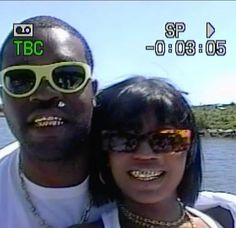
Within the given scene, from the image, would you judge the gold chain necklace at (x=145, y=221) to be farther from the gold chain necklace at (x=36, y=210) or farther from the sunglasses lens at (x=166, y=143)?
the sunglasses lens at (x=166, y=143)

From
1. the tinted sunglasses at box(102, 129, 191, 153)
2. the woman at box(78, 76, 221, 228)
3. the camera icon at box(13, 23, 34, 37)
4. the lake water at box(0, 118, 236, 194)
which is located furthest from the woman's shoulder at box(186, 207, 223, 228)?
the lake water at box(0, 118, 236, 194)

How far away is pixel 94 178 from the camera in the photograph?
1552 millimetres

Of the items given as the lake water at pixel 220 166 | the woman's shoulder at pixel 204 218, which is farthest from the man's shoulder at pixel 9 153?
the lake water at pixel 220 166

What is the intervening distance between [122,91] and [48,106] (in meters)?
0.19

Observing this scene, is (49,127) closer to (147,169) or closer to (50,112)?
(50,112)

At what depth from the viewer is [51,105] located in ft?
4.65

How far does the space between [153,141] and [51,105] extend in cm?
24

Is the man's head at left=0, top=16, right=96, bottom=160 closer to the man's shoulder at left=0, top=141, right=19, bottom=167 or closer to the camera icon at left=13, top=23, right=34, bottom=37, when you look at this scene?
the camera icon at left=13, top=23, right=34, bottom=37

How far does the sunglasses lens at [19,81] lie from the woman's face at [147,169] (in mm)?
245

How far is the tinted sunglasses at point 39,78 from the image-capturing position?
1433 mm

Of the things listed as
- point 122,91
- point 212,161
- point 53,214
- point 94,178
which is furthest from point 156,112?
point 212,161

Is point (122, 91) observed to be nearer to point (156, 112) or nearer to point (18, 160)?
point (156, 112)

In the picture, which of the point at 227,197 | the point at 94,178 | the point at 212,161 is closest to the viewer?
the point at 94,178

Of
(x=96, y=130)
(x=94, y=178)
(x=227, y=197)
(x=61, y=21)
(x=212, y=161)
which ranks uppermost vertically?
(x=61, y=21)
